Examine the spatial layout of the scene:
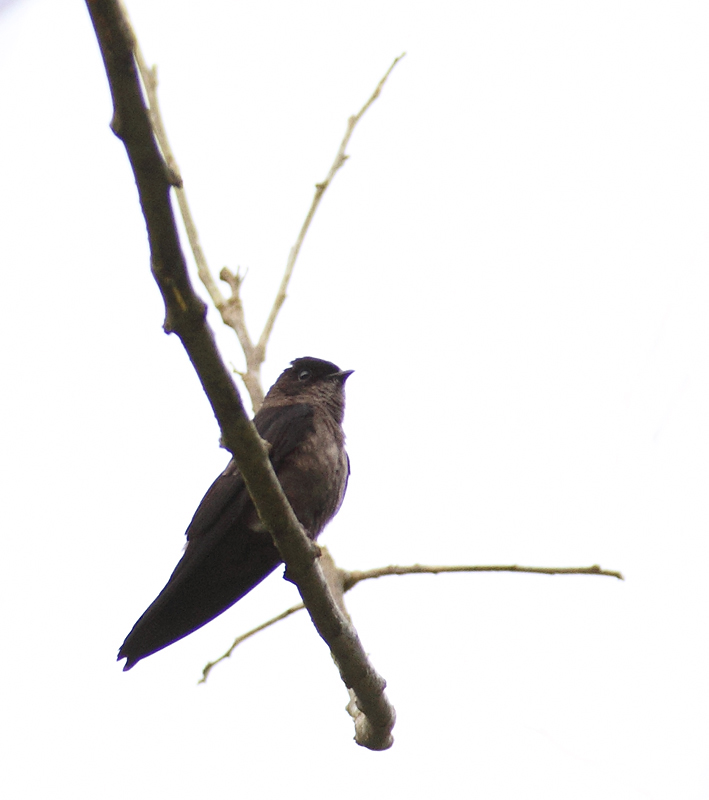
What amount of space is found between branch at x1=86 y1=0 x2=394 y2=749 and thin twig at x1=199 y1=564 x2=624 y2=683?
0.41 metres

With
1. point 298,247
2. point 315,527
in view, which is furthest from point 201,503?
point 298,247

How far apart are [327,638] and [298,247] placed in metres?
1.96

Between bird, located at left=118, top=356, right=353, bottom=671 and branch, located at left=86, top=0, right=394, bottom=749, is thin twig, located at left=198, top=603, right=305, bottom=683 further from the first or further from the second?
branch, located at left=86, top=0, right=394, bottom=749

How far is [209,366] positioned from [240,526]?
145 centimetres

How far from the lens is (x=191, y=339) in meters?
2.08

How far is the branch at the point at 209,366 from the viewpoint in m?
1.70

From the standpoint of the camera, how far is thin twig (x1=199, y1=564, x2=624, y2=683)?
9.66ft

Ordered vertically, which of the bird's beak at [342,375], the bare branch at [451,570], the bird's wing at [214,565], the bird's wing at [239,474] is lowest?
the bare branch at [451,570]

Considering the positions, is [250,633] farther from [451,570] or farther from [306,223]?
[306,223]

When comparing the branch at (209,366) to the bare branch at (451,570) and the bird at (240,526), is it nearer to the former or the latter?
the bare branch at (451,570)

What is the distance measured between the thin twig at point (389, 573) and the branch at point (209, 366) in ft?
1.35

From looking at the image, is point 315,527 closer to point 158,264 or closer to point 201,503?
point 201,503

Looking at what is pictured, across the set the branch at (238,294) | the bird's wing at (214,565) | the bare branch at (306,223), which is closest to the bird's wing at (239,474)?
the bird's wing at (214,565)

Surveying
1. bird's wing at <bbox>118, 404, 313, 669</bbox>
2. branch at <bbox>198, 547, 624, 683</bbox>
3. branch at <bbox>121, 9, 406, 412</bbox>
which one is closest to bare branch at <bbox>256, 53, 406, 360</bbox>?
branch at <bbox>121, 9, 406, 412</bbox>
